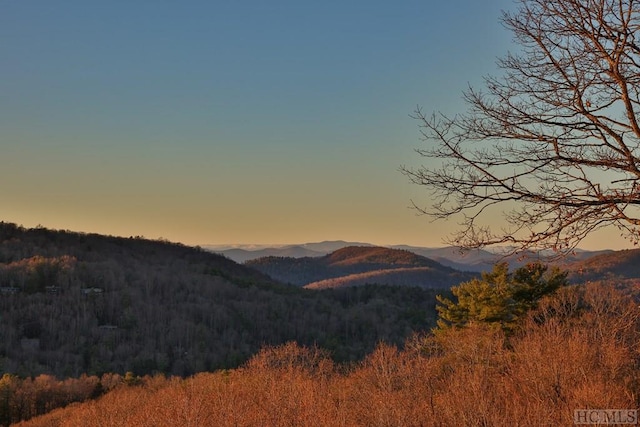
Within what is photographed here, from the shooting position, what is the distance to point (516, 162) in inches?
352

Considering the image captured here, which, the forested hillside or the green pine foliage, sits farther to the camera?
the forested hillside

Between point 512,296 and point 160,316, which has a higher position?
point 512,296

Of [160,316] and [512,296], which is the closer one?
[512,296]

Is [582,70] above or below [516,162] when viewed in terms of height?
above

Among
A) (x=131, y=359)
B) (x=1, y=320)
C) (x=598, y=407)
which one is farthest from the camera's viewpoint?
(x=1, y=320)

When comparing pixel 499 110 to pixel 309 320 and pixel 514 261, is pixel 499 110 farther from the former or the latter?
pixel 309 320

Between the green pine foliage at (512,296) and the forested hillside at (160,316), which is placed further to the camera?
the forested hillside at (160,316)

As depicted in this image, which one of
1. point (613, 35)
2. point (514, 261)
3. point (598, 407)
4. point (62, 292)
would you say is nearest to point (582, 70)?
point (613, 35)

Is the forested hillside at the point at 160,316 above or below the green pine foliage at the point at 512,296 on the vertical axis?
below

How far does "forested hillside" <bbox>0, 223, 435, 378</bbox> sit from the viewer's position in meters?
108

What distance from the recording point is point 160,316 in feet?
443

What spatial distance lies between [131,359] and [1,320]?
121 feet

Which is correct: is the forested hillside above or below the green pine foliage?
below

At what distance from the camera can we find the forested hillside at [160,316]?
10764 centimetres
